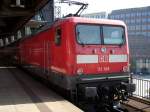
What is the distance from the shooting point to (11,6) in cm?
1898

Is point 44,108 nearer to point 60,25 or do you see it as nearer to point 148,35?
point 60,25

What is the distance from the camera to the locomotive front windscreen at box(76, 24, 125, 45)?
1057cm

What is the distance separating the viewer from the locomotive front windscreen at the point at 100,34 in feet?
34.7

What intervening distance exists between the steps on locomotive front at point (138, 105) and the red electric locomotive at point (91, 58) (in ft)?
2.69

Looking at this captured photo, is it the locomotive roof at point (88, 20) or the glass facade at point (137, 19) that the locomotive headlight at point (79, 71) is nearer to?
the locomotive roof at point (88, 20)

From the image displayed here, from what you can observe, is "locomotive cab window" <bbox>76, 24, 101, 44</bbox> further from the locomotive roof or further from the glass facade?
the glass facade

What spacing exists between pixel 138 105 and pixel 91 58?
2951 millimetres

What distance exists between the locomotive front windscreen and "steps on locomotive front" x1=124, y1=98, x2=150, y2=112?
8.04ft

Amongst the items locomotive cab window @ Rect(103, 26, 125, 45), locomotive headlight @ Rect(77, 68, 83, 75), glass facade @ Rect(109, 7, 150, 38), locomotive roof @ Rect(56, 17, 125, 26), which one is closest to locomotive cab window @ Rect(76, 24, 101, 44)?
locomotive roof @ Rect(56, 17, 125, 26)

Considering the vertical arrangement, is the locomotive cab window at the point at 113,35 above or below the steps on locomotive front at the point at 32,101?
above

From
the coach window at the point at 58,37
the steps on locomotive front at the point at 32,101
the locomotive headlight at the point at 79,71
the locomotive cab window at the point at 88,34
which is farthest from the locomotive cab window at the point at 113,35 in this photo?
the steps on locomotive front at the point at 32,101

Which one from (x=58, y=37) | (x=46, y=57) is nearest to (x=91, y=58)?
(x=58, y=37)

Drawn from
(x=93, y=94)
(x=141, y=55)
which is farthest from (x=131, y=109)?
(x=141, y=55)

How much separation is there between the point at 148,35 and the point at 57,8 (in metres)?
73.2
